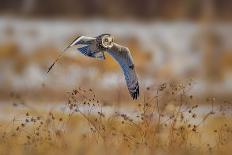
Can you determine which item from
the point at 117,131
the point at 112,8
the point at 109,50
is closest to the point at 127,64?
the point at 109,50

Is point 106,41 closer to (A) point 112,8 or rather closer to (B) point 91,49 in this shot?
(B) point 91,49

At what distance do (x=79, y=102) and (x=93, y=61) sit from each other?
314 centimetres

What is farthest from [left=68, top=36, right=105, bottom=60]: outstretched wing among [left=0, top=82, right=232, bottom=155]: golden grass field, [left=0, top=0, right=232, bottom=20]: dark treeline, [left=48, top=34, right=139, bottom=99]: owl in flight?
[left=0, top=0, right=232, bottom=20]: dark treeline

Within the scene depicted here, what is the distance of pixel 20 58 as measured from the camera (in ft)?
29.9

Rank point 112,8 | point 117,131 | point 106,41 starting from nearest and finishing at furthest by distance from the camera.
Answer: point 117,131
point 106,41
point 112,8

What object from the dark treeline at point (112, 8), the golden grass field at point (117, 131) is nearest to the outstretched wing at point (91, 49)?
the golden grass field at point (117, 131)

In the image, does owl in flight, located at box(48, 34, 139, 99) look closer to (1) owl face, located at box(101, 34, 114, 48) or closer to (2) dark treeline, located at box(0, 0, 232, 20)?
(1) owl face, located at box(101, 34, 114, 48)

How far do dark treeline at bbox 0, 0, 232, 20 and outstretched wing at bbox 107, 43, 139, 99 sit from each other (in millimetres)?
3076

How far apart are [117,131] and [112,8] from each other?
146 inches

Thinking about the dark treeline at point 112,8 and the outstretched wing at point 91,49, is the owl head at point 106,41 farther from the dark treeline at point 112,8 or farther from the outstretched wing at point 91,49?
the dark treeline at point 112,8

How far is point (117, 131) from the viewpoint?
5.70m

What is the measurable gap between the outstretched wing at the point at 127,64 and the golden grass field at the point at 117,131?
8.7 inches

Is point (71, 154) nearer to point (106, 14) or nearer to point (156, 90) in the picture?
point (156, 90)

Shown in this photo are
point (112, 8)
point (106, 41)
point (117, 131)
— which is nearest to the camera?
point (117, 131)
